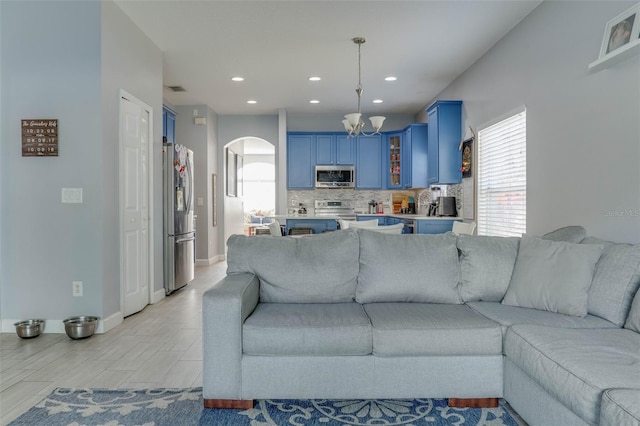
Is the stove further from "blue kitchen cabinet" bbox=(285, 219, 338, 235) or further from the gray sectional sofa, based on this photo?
the gray sectional sofa

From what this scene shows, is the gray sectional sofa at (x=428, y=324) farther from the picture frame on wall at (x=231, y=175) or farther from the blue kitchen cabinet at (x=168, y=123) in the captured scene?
the picture frame on wall at (x=231, y=175)

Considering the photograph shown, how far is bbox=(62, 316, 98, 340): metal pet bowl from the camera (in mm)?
3207

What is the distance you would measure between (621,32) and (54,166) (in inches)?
169

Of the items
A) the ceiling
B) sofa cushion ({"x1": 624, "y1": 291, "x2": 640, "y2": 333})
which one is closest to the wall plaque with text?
the ceiling

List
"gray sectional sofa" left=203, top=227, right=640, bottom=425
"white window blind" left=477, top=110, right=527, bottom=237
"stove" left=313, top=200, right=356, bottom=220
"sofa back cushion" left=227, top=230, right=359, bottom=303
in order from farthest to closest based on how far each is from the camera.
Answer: "stove" left=313, top=200, right=356, bottom=220 → "white window blind" left=477, top=110, right=527, bottom=237 → "sofa back cushion" left=227, top=230, right=359, bottom=303 → "gray sectional sofa" left=203, top=227, right=640, bottom=425

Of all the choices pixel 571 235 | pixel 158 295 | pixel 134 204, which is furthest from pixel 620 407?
pixel 158 295

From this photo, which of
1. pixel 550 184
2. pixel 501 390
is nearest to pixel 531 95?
pixel 550 184

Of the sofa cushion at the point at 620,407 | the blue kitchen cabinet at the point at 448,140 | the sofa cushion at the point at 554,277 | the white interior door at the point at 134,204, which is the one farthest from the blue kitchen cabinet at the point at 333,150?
the sofa cushion at the point at 620,407

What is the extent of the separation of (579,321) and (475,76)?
3.76 meters

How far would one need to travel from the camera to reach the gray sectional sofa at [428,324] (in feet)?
5.91

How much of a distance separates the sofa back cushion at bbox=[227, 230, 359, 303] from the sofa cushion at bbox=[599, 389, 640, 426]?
1456 mm

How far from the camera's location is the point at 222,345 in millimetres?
2076

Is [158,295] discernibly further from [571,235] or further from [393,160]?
[393,160]

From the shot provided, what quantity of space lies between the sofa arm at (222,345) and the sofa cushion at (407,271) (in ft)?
2.77
